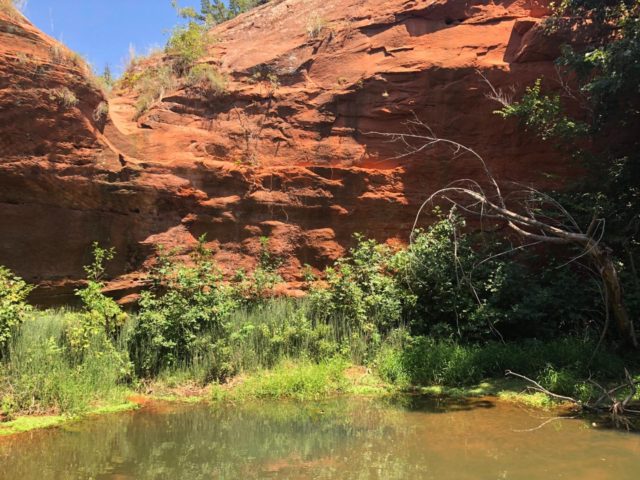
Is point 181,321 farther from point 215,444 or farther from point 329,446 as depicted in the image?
point 329,446

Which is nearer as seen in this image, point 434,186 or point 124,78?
point 434,186

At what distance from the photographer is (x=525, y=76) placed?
11.0 metres

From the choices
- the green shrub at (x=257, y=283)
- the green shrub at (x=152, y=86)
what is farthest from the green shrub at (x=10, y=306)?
the green shrub at (x=152, y=86)

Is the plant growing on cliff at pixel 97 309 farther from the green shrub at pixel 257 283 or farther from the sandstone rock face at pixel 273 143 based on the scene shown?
the green shrub at pixel 257 283

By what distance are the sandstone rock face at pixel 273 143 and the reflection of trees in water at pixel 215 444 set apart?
143 inches

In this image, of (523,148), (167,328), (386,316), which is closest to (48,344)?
(167,328)

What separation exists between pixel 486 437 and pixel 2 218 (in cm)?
802

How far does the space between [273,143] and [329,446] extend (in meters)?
7.28

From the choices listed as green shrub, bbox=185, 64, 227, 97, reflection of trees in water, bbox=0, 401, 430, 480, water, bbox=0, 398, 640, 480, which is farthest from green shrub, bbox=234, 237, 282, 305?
green shrub, bbox=185, 64, 227, 97

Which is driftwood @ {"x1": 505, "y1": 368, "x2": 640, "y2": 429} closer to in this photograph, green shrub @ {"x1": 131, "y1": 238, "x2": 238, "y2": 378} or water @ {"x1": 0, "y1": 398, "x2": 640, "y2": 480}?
water @ {"x1": 0, "y1": 398, "x2": 640, "y2": 480}

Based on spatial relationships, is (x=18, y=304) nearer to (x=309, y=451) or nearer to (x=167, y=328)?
(x=167, y=328)

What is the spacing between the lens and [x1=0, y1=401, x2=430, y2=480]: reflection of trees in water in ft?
16.7

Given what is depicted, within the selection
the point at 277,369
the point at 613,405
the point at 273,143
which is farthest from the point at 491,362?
the point at 273,143

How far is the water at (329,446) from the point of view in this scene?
16.3 ft
